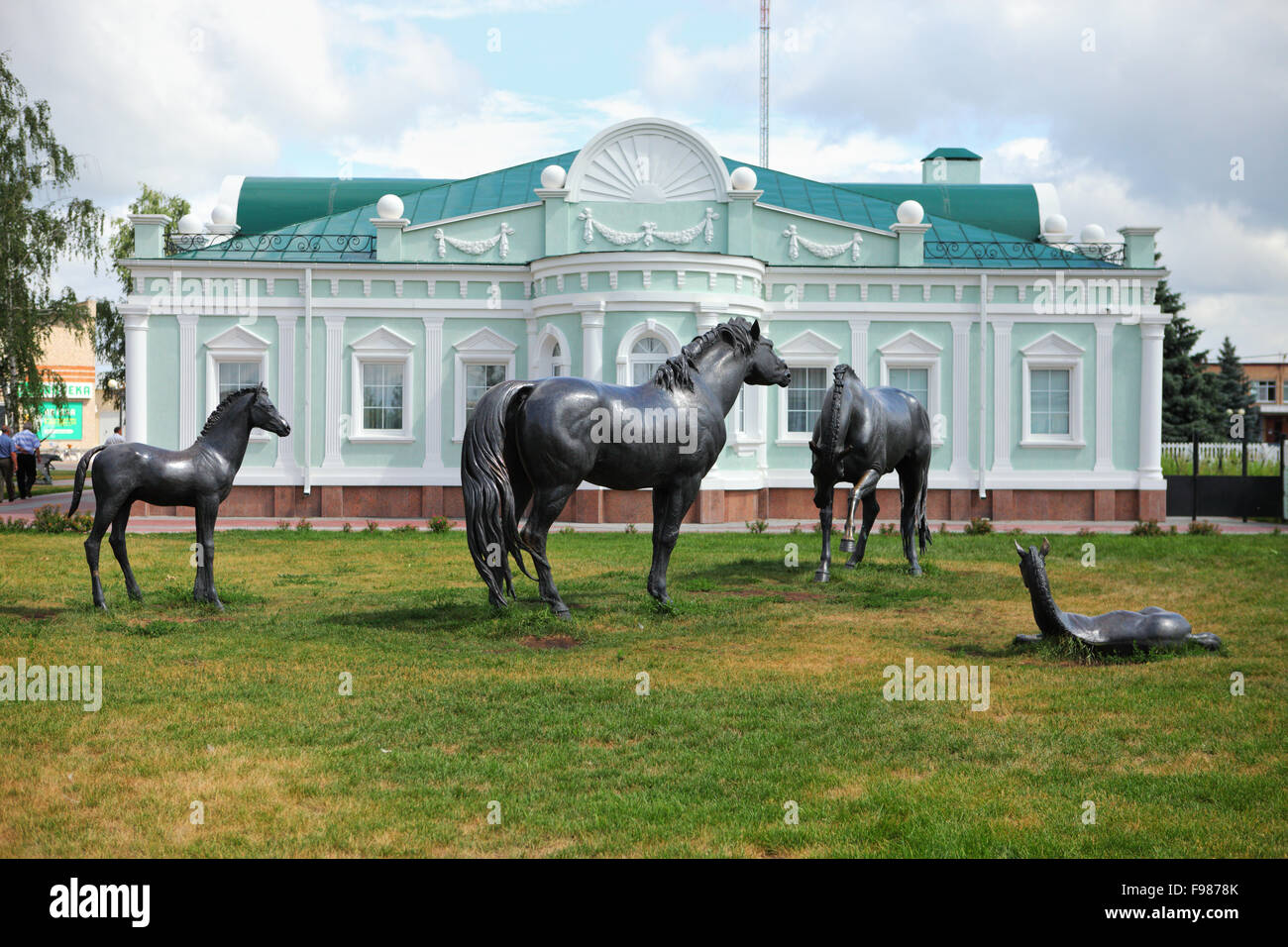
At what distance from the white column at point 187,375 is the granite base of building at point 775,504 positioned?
5.73ft

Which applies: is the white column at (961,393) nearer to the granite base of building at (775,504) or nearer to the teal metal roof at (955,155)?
the granite base of building at (775,504)

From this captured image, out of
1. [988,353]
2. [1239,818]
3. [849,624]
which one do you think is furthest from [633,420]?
[988,353]

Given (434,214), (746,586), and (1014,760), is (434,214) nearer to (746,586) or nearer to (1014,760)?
(746,586)

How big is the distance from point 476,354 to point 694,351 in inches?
544

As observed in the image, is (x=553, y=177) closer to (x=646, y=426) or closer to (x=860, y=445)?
(x=860, y=445)

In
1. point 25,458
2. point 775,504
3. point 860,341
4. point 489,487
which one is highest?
point 860,341

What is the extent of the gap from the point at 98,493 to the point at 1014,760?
27.8ft

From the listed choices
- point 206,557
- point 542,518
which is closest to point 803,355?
point 542,518

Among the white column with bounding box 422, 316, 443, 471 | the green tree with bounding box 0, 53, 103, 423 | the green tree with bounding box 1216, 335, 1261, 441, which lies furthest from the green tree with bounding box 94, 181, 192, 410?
the green tree with bounding box 1216, 335, 1261, 441

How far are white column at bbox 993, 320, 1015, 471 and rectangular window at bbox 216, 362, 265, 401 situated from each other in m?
16.0

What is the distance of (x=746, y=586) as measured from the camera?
39.7 ft

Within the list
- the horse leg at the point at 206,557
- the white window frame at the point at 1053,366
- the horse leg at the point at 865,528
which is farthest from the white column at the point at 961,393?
the horse leg at the point at 206,557

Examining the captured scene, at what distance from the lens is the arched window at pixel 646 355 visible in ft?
70.7

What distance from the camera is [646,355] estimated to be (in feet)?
71.0
